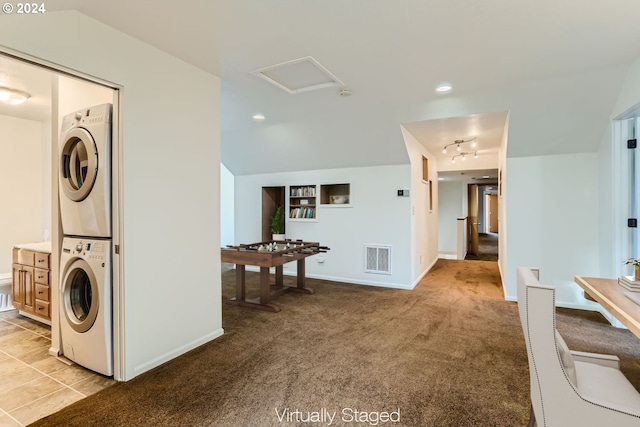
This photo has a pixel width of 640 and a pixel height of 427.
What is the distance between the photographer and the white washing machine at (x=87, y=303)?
224cm

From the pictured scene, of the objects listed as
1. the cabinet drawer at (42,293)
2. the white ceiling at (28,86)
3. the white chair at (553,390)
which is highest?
the white ceiling at (28,86)

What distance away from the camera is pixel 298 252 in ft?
13.4

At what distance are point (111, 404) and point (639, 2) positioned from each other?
4103mm

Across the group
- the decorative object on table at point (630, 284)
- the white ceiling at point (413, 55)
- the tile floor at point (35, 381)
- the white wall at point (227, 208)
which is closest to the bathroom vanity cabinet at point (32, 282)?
the tile floor at point (35, 381)

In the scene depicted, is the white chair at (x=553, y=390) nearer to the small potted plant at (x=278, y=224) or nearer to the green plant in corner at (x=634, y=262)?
the green plant in corner at (x=634, y=262)

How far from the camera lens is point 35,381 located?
223cm

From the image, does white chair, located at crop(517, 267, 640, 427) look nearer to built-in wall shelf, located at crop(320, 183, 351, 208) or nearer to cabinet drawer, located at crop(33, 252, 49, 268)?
cabinet drawer, located at crop(33, 252, 49, 268)

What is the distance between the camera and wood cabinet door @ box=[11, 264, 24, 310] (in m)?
3.46

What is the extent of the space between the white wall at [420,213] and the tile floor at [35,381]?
4.28 m

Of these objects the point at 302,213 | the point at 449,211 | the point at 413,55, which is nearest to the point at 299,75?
the point at 413,55

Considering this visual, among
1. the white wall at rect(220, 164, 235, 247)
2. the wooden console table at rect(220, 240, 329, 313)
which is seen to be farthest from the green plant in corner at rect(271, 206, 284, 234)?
the wooden console table at rect(220, 240, 329, 313)

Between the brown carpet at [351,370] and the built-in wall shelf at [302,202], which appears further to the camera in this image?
the built-in wall shelf at [302,202]

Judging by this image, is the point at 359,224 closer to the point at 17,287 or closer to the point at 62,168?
the point at 62,168

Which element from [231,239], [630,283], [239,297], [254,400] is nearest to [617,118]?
[630,283]
